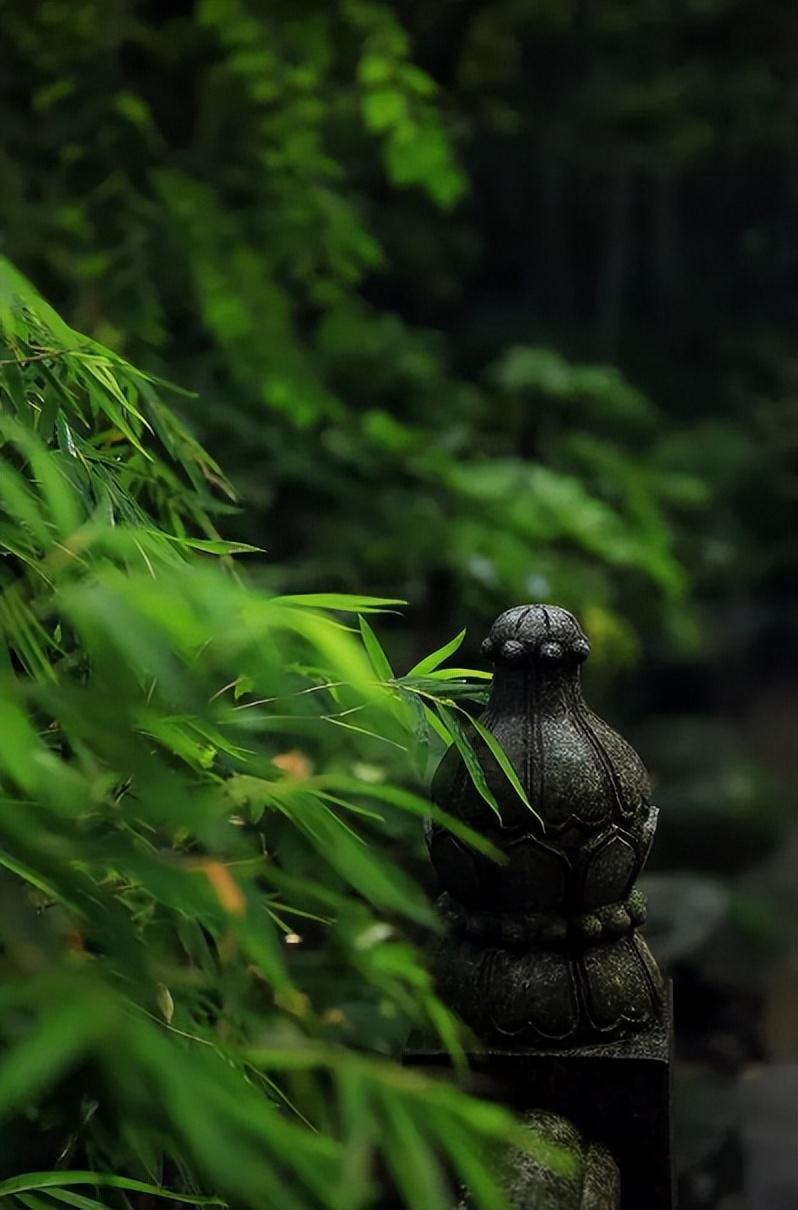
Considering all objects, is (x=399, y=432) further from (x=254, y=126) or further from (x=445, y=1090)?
(x=445, y=1090)

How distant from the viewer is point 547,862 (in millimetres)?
1678

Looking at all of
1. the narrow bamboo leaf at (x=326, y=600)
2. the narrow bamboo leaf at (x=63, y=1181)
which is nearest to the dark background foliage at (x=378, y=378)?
the narrow bamboo leaf at (x=63, y=1181)

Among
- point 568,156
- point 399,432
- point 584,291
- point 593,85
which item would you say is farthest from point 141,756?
point 584,291

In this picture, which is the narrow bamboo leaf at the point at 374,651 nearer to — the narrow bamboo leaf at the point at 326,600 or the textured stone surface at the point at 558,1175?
the narrow bamboo leaf at the point at 326,600

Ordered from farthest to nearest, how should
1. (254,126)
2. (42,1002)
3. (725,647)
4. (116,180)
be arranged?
(725,647)
(254,126)
(116,180)
(42,1002)

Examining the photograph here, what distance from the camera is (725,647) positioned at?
34.4 ft

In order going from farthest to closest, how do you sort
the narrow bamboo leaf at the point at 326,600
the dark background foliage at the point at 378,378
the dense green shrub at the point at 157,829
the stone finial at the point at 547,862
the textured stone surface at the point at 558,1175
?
the dark background foliage at the point at 378,378 < the stone finial at the point at 547,862 < the textured stone surface at the point at 558,1175 < the narrow bamboo leaf at the point at 326,600 < the dense green shrub at the point at 157,829

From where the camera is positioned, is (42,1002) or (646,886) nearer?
(42,1002)

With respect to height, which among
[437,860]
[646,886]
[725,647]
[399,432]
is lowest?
[725,647]

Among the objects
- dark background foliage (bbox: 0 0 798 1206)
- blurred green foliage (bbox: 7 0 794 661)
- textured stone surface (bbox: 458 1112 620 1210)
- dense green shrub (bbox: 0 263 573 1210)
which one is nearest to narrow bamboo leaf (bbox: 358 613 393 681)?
dense green shrub (bbox: 0 263 573 1210)

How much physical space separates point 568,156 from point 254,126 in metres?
8.32

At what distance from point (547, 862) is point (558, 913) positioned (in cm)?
9

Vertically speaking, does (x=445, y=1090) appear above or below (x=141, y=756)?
below

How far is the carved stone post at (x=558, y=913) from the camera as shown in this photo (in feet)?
5.52
